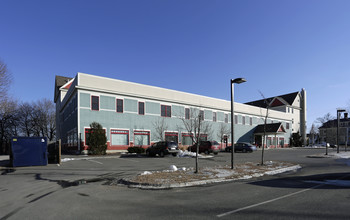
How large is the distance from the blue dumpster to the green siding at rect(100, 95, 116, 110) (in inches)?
523

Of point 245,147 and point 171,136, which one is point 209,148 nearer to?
point 171,136

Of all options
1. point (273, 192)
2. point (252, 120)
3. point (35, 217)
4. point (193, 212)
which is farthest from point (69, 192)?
point (252, 120)

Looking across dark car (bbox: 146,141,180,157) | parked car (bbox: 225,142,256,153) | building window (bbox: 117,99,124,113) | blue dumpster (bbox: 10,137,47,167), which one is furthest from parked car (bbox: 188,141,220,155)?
blue dumpster (bbox: 10,137,47,167)

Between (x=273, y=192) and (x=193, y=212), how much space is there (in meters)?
3.47

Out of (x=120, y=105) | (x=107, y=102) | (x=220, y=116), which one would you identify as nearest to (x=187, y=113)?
(x=220, y=116)

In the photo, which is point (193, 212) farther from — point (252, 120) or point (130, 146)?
point (252, 120)

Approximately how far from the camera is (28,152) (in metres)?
15.6

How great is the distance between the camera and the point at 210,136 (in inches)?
1601

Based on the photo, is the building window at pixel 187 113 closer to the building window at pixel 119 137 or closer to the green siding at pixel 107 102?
the building window at pixel 119 137

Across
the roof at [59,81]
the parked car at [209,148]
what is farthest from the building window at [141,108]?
the roof at [59,81]

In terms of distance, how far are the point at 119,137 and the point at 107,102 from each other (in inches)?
182

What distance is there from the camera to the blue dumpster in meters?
15.3

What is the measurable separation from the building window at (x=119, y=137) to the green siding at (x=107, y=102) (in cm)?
296

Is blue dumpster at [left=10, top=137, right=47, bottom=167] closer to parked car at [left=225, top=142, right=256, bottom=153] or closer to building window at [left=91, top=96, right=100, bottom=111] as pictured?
building window at [left=91, top=96, right=100, bottom=111]
